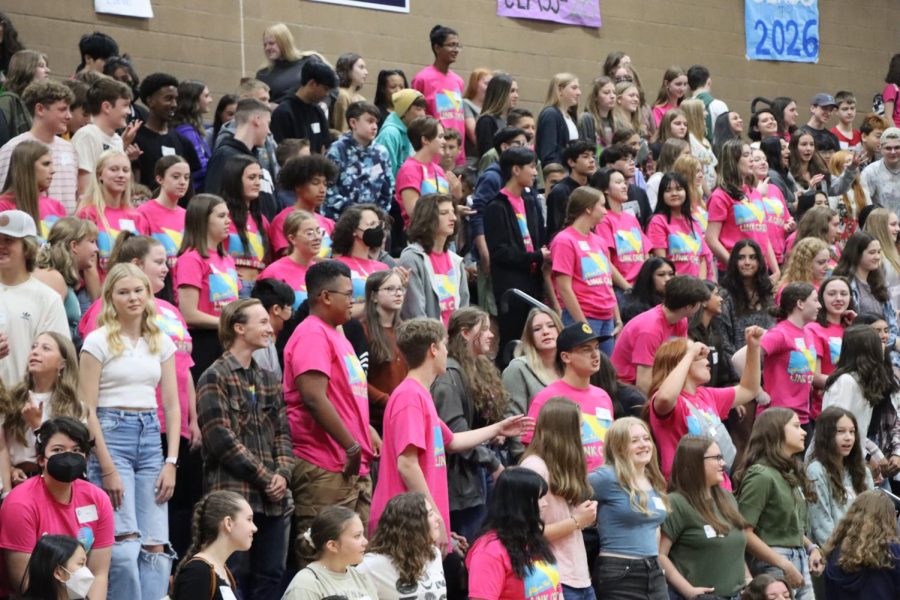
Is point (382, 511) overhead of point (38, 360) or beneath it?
beneath

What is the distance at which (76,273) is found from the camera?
7.55 metres

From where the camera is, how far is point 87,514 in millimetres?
6047

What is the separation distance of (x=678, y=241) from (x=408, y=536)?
510 centimetres

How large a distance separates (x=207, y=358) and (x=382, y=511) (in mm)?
1609

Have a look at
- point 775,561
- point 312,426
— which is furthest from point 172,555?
point 775,561

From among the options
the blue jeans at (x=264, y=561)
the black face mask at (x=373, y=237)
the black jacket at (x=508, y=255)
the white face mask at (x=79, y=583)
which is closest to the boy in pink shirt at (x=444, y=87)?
the black jacket at (x=508, y=255)

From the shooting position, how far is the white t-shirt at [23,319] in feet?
22.0

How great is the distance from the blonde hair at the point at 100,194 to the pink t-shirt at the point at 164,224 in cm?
11

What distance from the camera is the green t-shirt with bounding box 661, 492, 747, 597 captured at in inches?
294

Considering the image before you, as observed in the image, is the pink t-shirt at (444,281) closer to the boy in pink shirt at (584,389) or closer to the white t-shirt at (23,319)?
the boy in pink shirt at (584,389)

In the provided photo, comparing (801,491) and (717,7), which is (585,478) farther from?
A: (717,7)

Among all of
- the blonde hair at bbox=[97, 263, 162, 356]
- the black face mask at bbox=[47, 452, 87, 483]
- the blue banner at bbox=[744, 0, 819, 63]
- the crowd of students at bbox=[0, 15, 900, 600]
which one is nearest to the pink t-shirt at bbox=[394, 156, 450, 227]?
the crowd of students at bbox=[0, 15, 900, 600]

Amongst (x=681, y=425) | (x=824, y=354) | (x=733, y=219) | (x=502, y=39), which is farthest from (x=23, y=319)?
(x=502, y=39)

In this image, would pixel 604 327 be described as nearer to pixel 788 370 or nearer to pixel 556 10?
pixel 788 370
